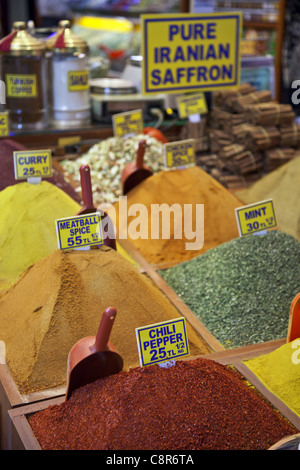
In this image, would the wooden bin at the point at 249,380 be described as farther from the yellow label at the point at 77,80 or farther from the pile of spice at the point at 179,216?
the yellow label at the point at 77,80

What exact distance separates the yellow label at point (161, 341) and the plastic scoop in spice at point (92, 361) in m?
0.05

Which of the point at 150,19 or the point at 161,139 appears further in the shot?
the point at 161,139

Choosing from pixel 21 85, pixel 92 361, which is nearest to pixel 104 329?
pixel 92 361

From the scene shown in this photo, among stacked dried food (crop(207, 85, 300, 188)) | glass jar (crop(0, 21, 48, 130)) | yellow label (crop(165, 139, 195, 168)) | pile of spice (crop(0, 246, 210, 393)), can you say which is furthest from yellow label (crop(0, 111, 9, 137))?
pile of spice (crop(0, 246, 210, 393))

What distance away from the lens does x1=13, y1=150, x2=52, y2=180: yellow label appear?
176cm

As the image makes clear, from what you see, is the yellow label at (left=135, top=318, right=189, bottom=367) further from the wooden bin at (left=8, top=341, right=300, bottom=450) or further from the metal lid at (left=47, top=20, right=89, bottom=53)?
the metal lid at (left=47, top=20, right=89, bottom=53)

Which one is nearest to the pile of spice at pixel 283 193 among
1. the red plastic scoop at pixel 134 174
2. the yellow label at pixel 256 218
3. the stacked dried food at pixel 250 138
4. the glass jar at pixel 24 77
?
the stacked dried food at pixel 250 138

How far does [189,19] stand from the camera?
2311 mm

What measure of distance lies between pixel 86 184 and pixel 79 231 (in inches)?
6.0

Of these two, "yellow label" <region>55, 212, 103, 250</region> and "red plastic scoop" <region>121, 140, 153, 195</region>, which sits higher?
"yellow label" <region>55, 212, 103, 250</region>

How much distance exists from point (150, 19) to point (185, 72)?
0.83 ft

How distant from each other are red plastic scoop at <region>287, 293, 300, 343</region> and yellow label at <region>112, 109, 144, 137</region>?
1.29m
